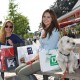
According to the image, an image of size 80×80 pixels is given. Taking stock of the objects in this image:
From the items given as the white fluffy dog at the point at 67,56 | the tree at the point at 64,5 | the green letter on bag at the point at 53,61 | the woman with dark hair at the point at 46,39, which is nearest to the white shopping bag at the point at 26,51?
the woman with dark hair at the point at 46,39

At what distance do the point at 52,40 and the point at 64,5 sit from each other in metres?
60.2

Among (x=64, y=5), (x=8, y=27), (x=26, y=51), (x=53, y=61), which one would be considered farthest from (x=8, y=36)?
(x=64, y=5)

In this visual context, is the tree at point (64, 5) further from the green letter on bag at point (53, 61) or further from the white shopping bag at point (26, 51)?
the green letter on bag at point (53, 61)

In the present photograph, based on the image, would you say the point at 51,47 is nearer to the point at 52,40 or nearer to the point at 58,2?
the point at 52,40

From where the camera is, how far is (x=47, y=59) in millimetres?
4348

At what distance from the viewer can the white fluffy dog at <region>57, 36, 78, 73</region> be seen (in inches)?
160

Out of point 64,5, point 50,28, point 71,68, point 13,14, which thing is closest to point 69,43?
point 71,68

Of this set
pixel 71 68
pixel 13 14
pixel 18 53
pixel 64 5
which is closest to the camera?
pixel 71 68

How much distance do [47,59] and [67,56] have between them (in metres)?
0.38

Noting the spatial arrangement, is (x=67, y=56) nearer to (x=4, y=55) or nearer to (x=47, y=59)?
(x=47, y=59)

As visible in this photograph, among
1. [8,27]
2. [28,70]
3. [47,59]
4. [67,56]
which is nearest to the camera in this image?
[67,56]

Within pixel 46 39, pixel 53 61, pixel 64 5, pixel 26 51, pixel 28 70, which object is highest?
pixel 64 5

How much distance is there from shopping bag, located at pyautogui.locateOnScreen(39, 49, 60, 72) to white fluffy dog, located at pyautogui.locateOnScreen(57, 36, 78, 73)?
0.65 ft

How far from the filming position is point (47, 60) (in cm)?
436
